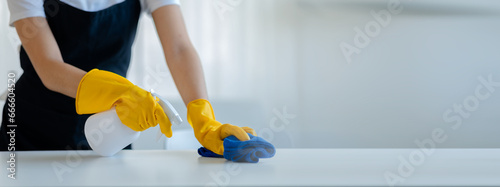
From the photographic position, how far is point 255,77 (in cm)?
310

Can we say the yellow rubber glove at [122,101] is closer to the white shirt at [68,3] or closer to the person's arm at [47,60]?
the person's arm at [47,60]

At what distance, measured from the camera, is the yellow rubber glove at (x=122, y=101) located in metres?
0.79

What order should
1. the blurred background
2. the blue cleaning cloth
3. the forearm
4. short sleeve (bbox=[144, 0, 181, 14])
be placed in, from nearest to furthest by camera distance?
the blue cleaning cloth
the forearm
short sleeve (bbox=[144, 0, 181, 14])
the blurred background

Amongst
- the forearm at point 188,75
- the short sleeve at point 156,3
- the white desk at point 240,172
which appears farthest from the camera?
the short sleeve at point 156,3

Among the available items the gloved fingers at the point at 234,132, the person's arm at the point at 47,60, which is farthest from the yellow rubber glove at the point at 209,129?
the person's arm at the point at 47,60

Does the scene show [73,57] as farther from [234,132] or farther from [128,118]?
[234,132]

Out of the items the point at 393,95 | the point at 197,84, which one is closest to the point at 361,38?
the point at 393,95

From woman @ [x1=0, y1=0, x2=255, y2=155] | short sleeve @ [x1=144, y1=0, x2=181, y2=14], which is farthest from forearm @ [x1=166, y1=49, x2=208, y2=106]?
short sleeve @ [x1=144, y1=0, x2=181, y2=14]

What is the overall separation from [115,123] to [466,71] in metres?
2.90

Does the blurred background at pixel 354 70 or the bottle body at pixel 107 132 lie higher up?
the blurred background at pixel 354 70

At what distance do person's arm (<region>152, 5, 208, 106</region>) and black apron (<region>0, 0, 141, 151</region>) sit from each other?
5.3 inches

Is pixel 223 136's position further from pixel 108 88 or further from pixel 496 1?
pixel 496 1

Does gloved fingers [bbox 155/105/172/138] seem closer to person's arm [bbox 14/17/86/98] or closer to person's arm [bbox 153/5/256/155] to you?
person's arm [bbox 153/5/256/155]

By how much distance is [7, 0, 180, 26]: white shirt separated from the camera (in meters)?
1.08
